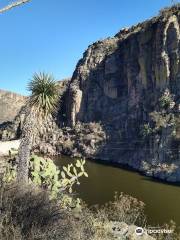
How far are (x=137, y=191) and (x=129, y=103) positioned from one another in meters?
51.7

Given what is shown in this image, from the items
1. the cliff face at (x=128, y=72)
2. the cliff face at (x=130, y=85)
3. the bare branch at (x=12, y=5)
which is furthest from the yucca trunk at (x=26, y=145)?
the cliff face at (x=128, y=72)

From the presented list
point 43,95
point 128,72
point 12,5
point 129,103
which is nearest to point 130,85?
point 128,72

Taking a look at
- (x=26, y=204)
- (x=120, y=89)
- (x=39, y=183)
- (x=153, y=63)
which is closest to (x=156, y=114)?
(x=153, y=63)

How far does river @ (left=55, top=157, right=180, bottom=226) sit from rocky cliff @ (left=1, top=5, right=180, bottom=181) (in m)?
5.08

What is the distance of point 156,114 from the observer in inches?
3285

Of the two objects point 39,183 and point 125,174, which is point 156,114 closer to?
point 125,174

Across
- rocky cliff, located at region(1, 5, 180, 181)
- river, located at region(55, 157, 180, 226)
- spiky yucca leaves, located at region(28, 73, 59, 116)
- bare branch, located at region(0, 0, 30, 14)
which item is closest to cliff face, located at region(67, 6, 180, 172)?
rocky cliff, located at region(1, 5, 180, 181)

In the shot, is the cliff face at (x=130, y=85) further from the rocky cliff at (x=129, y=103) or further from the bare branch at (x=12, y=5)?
the bare branch at (x=12, y=5)

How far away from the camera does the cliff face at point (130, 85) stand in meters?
83.9

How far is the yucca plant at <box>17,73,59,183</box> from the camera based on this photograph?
25.1 m

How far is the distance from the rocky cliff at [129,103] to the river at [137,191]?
508cm

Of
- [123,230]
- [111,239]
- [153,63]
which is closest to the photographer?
[111,239]

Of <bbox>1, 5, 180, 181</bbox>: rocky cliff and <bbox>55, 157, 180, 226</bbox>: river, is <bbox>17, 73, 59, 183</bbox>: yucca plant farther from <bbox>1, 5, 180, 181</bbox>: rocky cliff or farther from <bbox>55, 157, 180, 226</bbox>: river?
<bbox>1, 5, 180, 181</bbox>: rocky cliff

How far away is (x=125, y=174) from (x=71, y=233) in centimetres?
5768
